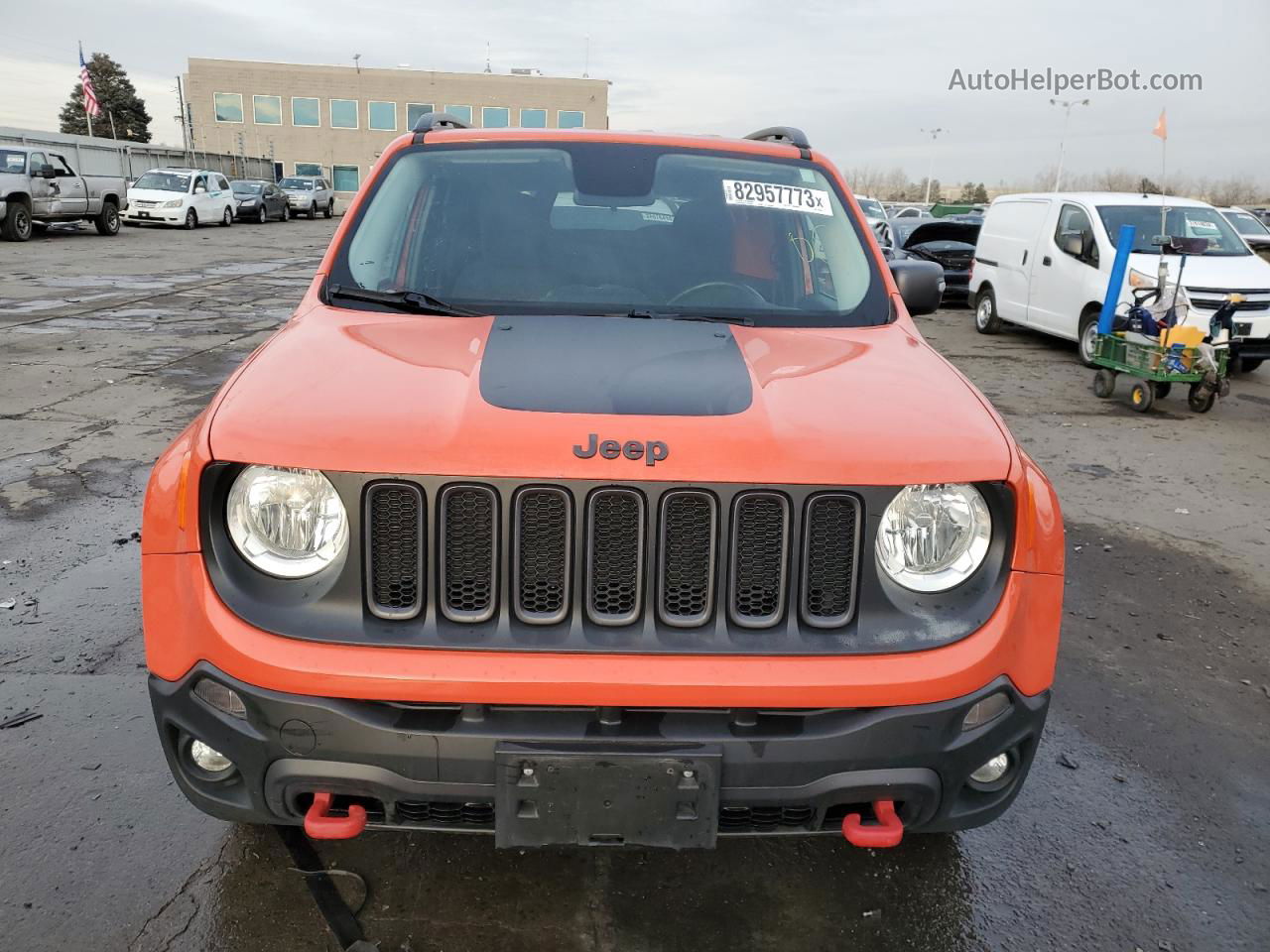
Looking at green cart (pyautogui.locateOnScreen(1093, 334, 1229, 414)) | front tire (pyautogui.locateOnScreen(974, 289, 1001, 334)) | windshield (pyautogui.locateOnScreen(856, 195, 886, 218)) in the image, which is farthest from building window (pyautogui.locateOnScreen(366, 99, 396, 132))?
green cart (pyautogui.locateOnScreen(1093, 334, 1229, 414))

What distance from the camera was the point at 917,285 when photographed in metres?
3.38

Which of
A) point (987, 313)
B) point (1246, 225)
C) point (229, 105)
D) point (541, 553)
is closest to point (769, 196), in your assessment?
point (541, 553)

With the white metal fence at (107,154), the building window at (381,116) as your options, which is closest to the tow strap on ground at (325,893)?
the white metal fence at (107,154)

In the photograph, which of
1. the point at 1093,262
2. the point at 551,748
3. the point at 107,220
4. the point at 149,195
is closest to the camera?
the point at 551,748

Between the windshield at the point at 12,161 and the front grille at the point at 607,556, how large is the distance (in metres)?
23.6

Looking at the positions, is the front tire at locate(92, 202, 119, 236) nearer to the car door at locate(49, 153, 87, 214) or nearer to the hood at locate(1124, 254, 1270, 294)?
the car door at locate(49, 153, 87, 214)

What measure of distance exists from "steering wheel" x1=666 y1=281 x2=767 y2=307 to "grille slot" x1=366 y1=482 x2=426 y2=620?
131cm

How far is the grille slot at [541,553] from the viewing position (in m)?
1.99

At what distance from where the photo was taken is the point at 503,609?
2025mm

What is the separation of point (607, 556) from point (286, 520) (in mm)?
665

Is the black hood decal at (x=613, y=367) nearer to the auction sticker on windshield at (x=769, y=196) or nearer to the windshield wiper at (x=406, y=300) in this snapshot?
the windshield wiper at (x=406, y=300)

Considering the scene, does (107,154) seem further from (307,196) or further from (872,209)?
(872,209)

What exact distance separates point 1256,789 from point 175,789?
3357 millimetres

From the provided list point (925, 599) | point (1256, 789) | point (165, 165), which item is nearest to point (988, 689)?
point (925, 599)
